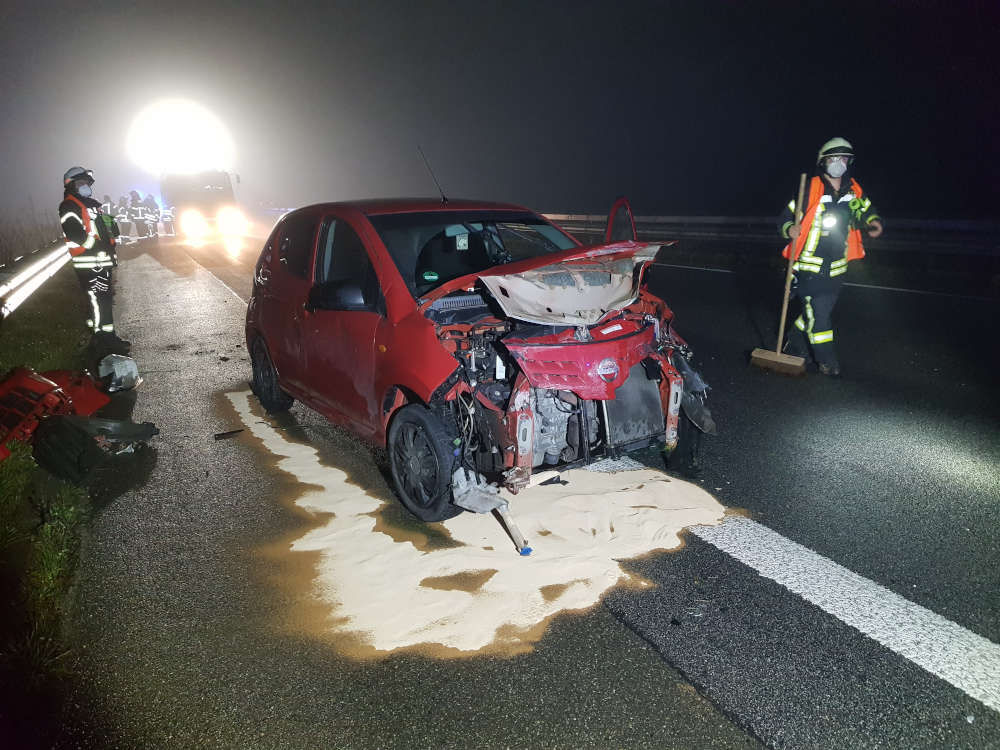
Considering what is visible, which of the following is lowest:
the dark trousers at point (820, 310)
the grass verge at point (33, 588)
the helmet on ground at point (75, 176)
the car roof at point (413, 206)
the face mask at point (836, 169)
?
the grass verge at point (33, 588)

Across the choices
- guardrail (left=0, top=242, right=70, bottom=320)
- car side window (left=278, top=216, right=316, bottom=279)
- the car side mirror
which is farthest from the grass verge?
guardrail (left=0, top=242, right=70, bottom=320)

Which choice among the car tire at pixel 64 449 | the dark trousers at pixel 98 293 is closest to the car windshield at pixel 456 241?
the car tire at pixel 64 449

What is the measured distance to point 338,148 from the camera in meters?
73.3

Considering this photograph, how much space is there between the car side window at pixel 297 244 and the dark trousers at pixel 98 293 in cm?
400

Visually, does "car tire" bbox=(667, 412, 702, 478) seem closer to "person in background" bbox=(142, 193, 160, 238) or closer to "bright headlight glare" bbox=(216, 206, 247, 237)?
"bright headlight glare" bbox=(216, 206, 247, 237)

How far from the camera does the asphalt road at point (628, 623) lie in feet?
7.61

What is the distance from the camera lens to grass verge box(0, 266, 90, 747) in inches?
96.2

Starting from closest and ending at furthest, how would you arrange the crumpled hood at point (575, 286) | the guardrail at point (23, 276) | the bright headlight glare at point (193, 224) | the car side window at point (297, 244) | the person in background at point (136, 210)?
the crumpled hood at point (575, 286) < the car side window at point (297, 244) < the guardrail at point (23, 276) < the bright headlight glare at point (193, 224) < the person in background at point (136, 210)

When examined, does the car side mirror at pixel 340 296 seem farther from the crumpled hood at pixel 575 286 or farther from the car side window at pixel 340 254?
the crumpled hood at pixel 575 286

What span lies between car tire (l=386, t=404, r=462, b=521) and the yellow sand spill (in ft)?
0.53

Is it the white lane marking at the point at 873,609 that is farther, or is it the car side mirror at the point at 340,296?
the car side mirror at the point at 340,296

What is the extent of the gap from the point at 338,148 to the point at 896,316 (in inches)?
2876

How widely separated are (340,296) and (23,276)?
23.9 ft

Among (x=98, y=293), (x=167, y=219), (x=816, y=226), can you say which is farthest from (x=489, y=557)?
(x=167, y=219)
